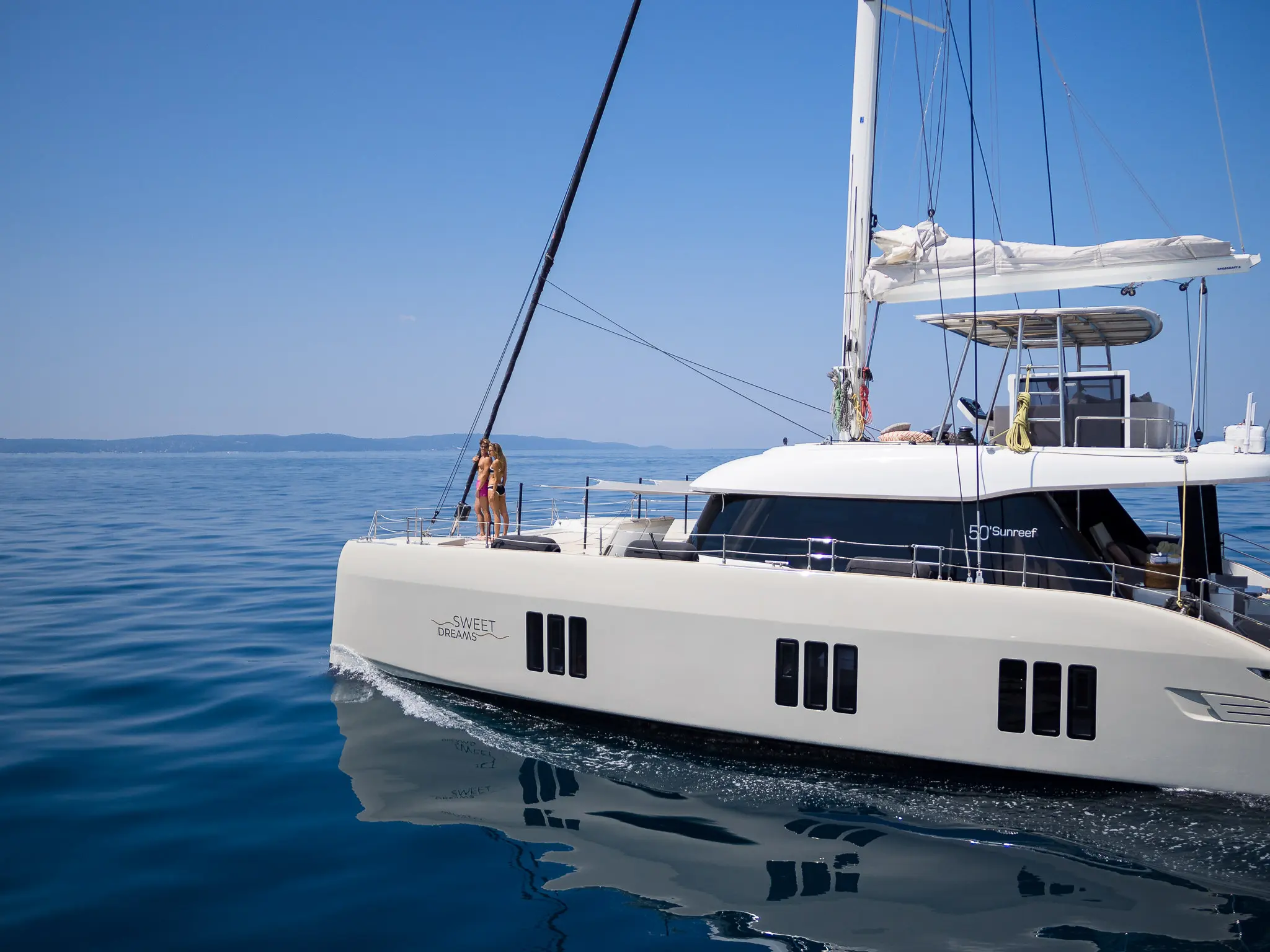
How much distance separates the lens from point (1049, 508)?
28.2ft

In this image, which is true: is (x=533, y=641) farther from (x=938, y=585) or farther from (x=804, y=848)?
(x=938, y=585)

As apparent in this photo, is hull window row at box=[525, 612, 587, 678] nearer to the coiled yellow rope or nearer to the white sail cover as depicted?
the coiled yellow rope

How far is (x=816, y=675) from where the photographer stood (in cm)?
847

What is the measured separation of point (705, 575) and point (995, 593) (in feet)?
9.08

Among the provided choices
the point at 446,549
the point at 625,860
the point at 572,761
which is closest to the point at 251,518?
the point at 446,549

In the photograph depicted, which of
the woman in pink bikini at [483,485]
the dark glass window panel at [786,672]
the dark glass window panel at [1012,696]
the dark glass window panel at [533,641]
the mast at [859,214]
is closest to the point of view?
the dark glass window panel at [1012,696]

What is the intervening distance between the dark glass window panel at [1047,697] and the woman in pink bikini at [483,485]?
7.07 metres

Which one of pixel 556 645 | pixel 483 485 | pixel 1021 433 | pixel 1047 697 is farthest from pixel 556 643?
pixel 1021 433

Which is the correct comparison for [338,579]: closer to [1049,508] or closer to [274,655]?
[274,655]

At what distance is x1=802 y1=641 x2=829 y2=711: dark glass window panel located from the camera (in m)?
8.44

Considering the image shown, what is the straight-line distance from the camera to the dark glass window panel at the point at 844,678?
27.3 feet

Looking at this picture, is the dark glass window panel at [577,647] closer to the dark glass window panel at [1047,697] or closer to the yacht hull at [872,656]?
the yacht hull at [872,656]

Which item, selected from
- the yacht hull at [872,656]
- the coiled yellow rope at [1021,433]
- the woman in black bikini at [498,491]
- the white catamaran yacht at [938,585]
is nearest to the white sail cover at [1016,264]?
the white catamaran yacht at [938,585]

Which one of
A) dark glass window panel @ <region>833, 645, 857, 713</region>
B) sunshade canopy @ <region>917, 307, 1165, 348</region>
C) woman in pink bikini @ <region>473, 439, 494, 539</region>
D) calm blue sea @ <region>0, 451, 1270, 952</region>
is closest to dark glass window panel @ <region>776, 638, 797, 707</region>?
dark glass window panel @ <region>833, 645, 857, 713</region>
